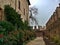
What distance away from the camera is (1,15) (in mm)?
20953

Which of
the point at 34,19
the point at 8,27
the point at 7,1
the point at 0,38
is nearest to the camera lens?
the point at 0,38

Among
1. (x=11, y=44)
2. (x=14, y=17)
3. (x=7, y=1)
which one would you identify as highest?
(x=7, y=1)

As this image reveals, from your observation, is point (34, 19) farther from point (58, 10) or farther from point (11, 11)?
point (11, 11)

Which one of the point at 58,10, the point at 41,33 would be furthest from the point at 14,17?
the point at 41,33

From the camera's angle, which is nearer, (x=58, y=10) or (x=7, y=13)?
(x=7, y=13)

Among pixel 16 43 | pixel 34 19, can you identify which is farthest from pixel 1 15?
pixel 34 19

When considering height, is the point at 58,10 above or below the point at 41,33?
above

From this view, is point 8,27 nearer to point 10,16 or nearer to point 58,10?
point 10,16

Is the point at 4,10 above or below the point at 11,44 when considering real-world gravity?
above

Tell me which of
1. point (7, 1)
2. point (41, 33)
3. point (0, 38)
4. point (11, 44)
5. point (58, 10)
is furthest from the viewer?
point (41, 33)

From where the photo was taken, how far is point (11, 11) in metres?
22.2

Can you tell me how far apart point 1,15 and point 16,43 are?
706 centimetres

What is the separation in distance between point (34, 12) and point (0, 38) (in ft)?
126

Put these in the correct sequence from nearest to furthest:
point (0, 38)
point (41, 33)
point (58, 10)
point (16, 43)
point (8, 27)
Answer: point (0, 38) < point (16, 43) < point (8, 27) < point (58, 10) < point (41, 33)
